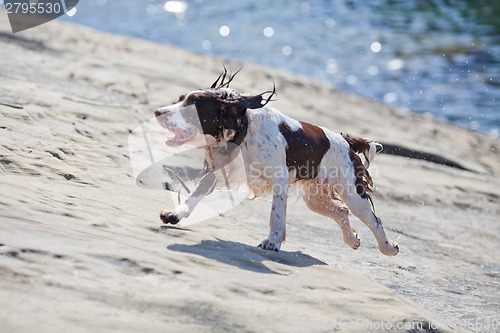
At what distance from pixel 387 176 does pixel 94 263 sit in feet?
20.0

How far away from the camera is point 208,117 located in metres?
4.59

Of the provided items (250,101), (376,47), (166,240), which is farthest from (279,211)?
(376,47)

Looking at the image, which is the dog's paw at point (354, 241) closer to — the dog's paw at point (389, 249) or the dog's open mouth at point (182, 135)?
A: the dog's paw at point (389, 249)

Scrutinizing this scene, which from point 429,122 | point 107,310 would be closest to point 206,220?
point 107,310

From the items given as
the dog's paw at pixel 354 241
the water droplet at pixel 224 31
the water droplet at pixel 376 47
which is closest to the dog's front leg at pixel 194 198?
the dog's paw at pixel 354 241

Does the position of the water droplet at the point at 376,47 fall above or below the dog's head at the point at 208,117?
below

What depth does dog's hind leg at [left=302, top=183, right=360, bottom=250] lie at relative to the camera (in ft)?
18.2

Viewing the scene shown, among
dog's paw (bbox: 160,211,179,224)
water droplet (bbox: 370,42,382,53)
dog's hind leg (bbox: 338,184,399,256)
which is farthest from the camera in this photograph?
water droplet (bbox: 370,42,382,53)

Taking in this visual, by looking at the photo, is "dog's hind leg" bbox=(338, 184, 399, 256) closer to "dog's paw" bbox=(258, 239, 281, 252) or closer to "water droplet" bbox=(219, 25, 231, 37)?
"dog's paw" bbox=(258, 239, 281, 252)

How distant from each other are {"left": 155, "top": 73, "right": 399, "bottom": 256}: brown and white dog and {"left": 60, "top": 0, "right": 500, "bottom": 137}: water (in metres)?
10.4

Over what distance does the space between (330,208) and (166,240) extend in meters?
1.89

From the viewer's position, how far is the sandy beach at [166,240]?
10.4 ft

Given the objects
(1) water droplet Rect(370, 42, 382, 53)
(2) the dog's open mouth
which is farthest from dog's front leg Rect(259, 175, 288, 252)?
(1) water droplet Rect(370, 42, 382, 53)
